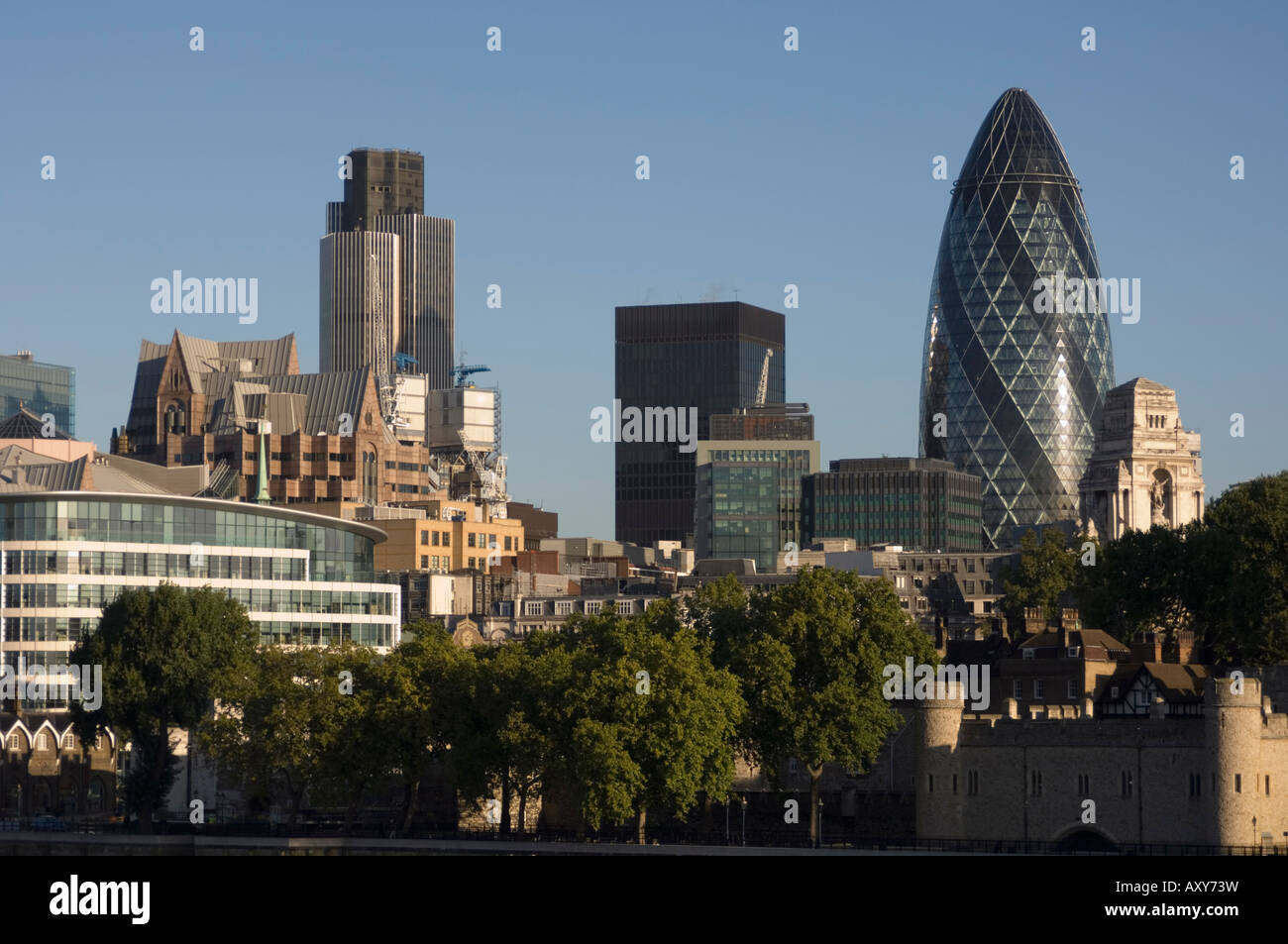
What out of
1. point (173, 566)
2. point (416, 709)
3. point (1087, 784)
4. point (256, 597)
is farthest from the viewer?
point (256, 597)

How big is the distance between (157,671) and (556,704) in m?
27.7

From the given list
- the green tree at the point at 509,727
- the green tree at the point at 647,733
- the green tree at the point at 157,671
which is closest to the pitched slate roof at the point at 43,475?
the green tree at the point at 157,671

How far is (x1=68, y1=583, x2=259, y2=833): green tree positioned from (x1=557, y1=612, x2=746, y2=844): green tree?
80.1 feet

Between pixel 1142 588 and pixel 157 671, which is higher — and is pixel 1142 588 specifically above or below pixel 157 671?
above

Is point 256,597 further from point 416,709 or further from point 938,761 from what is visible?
point 938,761

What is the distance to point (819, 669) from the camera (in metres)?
128

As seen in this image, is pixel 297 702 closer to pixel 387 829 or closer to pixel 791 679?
pixel 387 829

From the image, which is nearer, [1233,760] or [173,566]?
Answer: [1233,760]

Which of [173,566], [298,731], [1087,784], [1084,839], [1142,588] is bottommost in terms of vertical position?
[1084,839]

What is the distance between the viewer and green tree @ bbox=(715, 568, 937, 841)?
410 feet

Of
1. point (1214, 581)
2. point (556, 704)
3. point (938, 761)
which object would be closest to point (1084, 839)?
point (938, 761)

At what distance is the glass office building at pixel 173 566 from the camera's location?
152875mm
